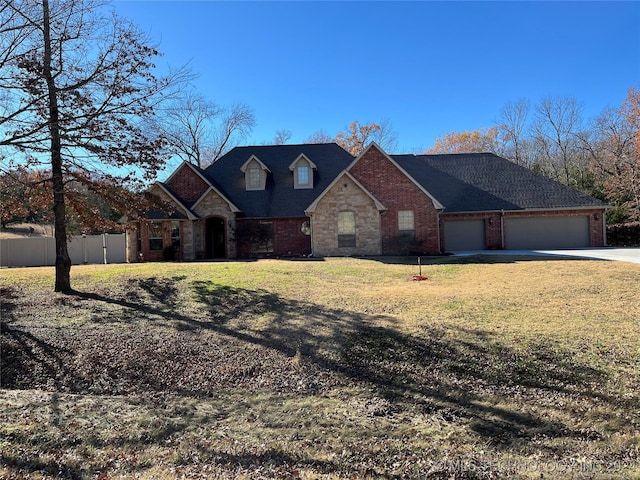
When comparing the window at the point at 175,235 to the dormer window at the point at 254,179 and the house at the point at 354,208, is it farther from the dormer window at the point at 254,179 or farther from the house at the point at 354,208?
the dormer window at the point at 254,179

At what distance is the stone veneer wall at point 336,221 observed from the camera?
64.2 ft

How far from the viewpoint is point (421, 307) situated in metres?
8.89

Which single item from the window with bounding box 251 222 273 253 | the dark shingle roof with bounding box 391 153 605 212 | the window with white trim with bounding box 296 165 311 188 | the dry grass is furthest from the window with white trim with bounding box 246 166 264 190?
the dry grass

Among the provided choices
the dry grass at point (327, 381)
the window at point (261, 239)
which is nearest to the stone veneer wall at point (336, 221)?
the window at point (261, 239)

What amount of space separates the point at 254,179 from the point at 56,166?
43.5ft

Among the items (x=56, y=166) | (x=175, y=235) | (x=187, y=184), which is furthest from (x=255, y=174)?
(x=56, y=166)

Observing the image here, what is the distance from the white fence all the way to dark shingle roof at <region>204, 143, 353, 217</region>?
23.8 ft

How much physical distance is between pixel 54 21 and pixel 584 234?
2597 centimetres

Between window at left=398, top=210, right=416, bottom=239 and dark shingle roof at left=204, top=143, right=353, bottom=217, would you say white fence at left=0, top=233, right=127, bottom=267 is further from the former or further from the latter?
window at left=398, top=210, right=416, bottom=239

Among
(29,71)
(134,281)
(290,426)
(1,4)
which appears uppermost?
(1,4)

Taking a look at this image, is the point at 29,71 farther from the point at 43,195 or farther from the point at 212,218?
→ the point at 212,218

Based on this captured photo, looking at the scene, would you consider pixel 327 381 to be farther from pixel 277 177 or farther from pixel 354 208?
pixel 277 177

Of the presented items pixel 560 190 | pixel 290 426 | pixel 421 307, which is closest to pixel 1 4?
pixel 290 426

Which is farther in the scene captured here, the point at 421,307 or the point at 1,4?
the point at 421,307
